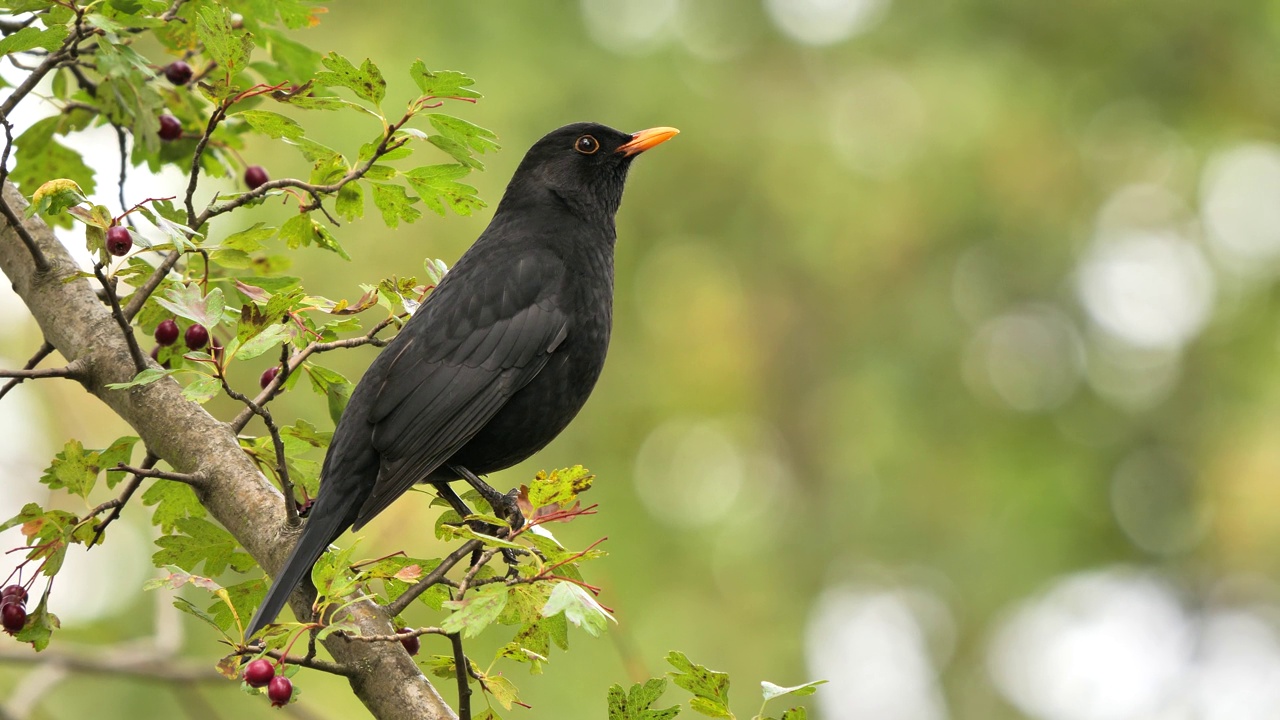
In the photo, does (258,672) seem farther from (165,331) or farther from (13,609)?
(165,331)

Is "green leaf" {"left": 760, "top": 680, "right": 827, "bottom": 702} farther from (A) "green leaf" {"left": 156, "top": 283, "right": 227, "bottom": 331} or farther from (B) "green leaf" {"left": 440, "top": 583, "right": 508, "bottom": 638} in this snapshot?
(A) "green leaf" {"left": 156, "top": 283, "right": 227, "bottom": 331}

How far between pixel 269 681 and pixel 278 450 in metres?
0.51

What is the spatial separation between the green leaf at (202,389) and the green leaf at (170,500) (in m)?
0.62

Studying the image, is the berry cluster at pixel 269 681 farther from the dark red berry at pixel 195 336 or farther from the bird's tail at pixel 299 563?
the dark red berry at pixel 195 336

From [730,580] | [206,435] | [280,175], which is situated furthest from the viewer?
[730,580]

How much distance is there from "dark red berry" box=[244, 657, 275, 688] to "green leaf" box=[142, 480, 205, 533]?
819 mm

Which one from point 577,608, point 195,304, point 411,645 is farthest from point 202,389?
point 577,608

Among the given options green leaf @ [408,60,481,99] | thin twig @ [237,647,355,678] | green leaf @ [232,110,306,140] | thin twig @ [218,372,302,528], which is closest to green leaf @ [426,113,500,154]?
green leaf @ [408,60,481,99]

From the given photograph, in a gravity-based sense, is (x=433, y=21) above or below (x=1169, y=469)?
above

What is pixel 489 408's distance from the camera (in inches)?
133

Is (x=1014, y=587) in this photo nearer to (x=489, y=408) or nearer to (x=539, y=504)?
(x=489, y=408)

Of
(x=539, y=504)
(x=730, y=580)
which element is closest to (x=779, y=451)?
(x=730, y=580)

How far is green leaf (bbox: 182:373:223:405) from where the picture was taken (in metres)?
2.40

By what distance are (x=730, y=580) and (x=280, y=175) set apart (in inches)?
198
